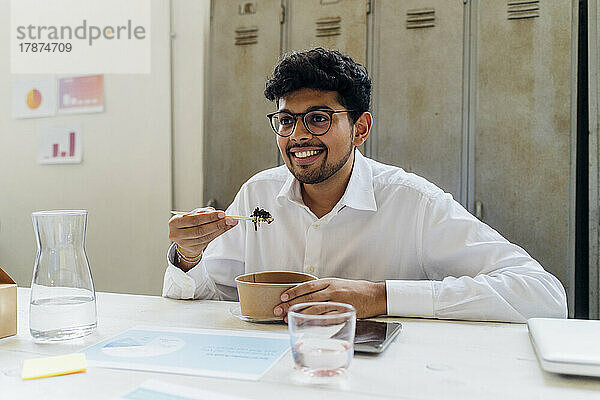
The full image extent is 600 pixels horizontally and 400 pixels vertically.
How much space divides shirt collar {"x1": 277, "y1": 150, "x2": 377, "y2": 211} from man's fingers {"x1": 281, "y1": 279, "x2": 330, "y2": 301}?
18.3 inches

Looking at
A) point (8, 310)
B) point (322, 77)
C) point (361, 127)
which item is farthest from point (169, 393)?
point (361, 127)

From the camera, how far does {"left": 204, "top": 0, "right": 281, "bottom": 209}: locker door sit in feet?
9.29

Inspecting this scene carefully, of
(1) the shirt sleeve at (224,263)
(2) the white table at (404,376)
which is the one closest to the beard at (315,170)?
(1) the shirt sleeve at (224,263)

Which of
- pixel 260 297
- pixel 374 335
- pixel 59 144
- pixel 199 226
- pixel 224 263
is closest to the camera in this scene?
pixel 374 335

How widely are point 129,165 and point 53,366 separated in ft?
8.21

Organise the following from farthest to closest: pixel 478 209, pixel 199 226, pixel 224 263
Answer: pixel 478 209, pixel 224 263, pixel 199 226

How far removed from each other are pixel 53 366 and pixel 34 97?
9.80 feet

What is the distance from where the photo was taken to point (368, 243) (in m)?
1.72

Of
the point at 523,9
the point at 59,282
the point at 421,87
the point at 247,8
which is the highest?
the point at 247,8

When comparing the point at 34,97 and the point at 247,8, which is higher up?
the point at 247,8

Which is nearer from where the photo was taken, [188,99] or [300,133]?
[300,133]

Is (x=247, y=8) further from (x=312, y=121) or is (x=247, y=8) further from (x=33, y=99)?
(x=33, y=99)

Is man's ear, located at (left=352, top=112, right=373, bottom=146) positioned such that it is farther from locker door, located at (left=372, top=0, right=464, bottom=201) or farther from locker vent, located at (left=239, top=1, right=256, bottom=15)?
locker vent, located at (left=239, top=1, right=256, bottom=15)

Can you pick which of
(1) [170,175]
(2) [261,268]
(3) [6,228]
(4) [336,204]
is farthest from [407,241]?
(3) [6,228]
